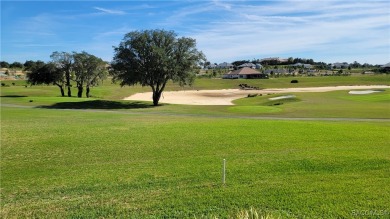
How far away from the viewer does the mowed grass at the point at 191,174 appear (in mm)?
9414

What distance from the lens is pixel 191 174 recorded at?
12336mm

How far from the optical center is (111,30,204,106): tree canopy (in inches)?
2046

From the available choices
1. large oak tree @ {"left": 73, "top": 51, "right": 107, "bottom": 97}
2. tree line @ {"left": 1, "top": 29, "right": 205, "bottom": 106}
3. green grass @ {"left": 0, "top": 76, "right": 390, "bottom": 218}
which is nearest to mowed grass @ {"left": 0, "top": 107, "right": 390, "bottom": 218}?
green grass @ {"left": 0, "top": 76, "right": 390, "bottom": 218}

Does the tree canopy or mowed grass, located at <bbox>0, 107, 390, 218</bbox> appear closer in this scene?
mowed grass, located at <bbox>0, 107, 390, 218</bbox>

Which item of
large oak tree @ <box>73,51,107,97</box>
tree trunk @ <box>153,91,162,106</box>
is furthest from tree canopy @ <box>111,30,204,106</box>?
large oak tree @ <box>73,51,107,97</box>

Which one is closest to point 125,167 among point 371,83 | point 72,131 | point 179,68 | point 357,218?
point 357,218

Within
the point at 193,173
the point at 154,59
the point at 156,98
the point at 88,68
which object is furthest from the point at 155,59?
the point at 193,173

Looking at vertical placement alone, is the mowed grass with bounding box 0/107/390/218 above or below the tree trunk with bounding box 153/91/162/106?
below

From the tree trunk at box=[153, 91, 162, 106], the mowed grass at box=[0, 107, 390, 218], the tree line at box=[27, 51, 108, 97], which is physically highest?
the tree line at box=[27, 51, 108, 97]

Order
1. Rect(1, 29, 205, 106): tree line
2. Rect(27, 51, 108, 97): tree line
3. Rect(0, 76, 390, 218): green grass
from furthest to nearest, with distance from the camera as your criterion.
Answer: Rect(27, 51, 108, 97): tree line < Rect(1, 29, 205, 106): tree line < Rect(0, 76, 390, 218): green grass

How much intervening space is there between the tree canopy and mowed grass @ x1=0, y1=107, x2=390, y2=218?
105 feet

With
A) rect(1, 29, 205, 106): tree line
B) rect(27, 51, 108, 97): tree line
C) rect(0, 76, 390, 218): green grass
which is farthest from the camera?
rect(27, 51, 108, 97): tree line

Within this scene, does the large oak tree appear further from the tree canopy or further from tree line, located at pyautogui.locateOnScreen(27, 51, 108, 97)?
the tree canopy

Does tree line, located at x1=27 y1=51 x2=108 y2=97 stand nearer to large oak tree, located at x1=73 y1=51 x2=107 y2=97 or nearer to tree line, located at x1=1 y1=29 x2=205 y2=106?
large oak tree, located at x1=73 y1=51 x2=107 y2=97
